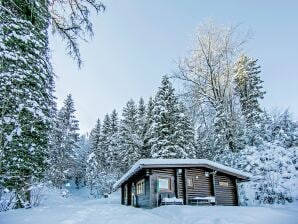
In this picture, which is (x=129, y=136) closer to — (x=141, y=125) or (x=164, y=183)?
(x=141, y=125)

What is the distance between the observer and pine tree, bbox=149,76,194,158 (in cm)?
2552

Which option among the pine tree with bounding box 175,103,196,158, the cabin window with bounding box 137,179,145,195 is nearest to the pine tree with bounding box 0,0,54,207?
the cabin window with bounding box 137,179,145,195

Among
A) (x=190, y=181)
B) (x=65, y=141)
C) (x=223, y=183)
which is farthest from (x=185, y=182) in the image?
(x=65, y=141)

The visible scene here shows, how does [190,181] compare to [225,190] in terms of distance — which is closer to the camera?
[190,181]

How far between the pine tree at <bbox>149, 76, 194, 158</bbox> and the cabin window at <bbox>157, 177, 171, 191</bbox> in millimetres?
8603

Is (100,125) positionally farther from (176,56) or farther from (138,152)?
(176,56)

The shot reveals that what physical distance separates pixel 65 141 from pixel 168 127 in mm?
19444

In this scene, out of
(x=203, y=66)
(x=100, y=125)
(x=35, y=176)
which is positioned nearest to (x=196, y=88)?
(x=203, y=66)

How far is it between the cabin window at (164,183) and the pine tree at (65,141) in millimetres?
22564

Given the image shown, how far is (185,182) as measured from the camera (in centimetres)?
1647

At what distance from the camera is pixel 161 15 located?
55.1 feet

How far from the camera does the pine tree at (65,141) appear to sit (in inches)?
Answer: 1427

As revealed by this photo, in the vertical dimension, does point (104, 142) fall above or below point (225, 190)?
above

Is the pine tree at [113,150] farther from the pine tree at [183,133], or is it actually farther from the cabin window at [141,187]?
the cabin window at [141,187]
